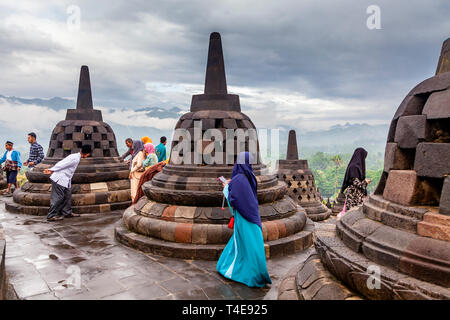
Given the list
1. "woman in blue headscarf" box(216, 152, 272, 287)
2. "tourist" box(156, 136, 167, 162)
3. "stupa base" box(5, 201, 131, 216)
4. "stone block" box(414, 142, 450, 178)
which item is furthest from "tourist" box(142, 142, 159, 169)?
"stone block" box(414, 142, 450, 178)

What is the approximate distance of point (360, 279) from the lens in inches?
112

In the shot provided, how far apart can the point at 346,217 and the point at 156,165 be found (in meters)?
5.29

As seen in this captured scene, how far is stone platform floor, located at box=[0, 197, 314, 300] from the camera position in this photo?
3938 mm

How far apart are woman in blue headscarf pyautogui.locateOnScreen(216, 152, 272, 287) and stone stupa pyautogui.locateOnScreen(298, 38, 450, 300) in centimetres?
72

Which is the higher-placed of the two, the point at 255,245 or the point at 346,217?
the point at 346,217

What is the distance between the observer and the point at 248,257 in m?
4.18

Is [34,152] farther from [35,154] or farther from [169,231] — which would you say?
[169,231]

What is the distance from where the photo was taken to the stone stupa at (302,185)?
15008 mm

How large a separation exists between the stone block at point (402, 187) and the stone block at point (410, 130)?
298mm

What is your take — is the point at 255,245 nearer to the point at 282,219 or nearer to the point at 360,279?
the point at 360,279

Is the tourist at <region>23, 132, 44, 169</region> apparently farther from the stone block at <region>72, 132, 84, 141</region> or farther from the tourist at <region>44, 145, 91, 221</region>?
the tourist at <region>44, 145, 91, 221</region>

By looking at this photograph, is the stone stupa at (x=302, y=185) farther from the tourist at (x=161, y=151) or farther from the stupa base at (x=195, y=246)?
the stupa base at (x=195, y=246)

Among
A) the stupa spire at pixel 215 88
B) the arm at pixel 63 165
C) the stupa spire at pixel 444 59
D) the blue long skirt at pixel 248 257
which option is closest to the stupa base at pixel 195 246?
the blue long skirt at pixel 248 257
